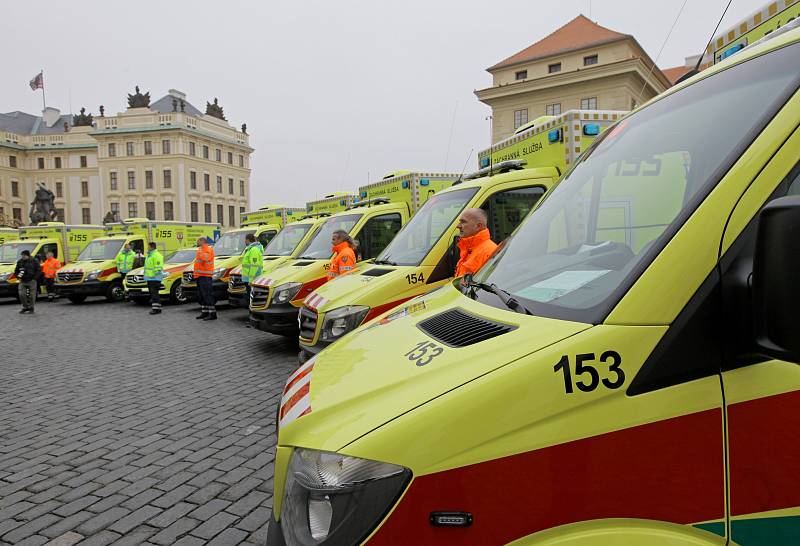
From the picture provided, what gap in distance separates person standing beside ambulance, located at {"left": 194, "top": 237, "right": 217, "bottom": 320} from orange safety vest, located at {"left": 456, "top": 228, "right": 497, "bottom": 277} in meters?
8.25

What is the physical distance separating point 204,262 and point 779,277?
39.0 ft

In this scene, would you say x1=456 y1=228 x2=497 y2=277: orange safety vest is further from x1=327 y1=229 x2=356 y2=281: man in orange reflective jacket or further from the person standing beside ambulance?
the person standing beside ambulance

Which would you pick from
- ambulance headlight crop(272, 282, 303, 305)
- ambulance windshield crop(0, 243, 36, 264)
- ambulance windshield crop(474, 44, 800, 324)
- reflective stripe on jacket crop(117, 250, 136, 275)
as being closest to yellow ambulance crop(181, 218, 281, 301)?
reflective stripe on jacket crop(117, 250, 136, 275)

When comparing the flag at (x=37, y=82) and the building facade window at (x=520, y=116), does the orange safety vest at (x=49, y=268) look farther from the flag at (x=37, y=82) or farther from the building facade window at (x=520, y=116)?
the flag at (x=37, y=82)

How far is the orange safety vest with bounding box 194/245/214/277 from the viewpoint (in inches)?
456

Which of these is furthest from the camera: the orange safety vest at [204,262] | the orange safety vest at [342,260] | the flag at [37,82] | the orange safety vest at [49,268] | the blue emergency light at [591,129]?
the flag at [37,82]

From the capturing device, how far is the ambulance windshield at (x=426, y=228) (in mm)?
5910

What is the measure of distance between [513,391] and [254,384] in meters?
5.51

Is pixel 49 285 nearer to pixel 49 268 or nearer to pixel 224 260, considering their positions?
pixel 49 268

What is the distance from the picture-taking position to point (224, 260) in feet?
45.8

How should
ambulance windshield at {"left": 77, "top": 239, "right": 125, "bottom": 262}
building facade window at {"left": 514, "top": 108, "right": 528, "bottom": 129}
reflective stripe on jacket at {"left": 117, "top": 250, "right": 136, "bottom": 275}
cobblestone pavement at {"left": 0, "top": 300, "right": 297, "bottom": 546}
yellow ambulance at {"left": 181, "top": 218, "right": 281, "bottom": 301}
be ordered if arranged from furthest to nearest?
building facade window at {"left": 514, "top": 108, "right": 528, "bottom": 129}, ambulance windshield at {"left": 77, "top": 239, "right": 125, "bottom": 262}, reflective stripe on jacket at {"left": 117, "top": 250, "right": 136, "bottom": 275}, yellow ambulance at {"left": 181, "top": 218, "right": 281, "bottom": 301}, cobblestone pavement at {"left": 0, "top": 300, "right": 297, "bottom": 546}

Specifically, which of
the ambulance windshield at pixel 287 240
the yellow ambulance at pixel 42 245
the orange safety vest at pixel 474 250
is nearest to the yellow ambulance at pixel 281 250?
the ambulance windshield at pixel 287 240

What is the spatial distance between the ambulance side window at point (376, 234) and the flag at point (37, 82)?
78083mm

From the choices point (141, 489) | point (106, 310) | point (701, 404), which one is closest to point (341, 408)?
point (701, 404)
